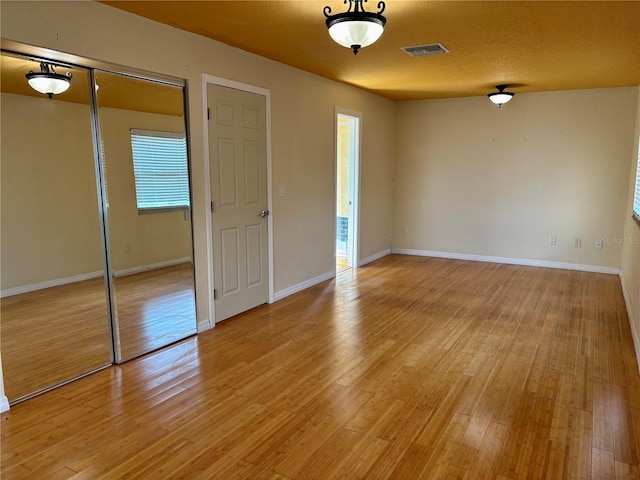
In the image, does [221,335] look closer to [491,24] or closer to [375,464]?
[375,464]

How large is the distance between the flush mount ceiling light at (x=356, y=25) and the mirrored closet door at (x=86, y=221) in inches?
56.7

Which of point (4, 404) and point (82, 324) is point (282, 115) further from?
point (4, 404)

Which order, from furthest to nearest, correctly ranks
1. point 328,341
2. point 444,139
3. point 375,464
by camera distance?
point 444,139
point 328,341
point 375,464

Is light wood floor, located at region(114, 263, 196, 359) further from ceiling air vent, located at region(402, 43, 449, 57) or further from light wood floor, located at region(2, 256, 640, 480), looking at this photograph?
ceiling air vent, located at region(402, 43, 449, 57)

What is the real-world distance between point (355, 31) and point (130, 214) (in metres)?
2.03

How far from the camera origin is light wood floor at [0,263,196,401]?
284 centimetres

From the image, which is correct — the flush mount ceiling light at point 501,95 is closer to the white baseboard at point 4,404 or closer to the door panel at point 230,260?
the door panel at point 230,260

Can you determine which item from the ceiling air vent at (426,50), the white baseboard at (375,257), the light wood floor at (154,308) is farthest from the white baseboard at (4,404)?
the white baseboard at (375,257)

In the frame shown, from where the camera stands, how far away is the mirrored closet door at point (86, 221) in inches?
108

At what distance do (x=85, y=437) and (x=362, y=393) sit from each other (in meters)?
1.58

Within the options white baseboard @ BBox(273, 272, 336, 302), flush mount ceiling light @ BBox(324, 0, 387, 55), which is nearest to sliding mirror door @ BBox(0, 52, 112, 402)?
flush mount ceiling light @ BBox(324, 0, 387, 55)

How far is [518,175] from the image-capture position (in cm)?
658

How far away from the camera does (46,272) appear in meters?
3.12

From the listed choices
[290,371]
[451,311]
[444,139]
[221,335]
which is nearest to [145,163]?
[221,335]
